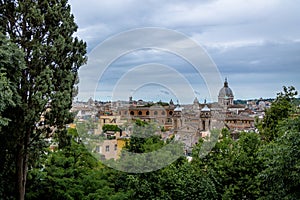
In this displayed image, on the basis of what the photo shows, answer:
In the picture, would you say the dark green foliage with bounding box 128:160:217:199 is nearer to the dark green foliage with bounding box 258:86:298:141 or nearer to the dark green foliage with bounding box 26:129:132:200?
the dark green foliage with bounding box 26:129:132:200

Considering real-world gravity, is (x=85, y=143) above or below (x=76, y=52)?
below

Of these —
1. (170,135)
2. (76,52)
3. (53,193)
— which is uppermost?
(76,52)

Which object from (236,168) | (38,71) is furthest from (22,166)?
(236,168)

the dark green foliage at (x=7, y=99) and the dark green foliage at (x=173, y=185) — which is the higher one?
the dark green foliage at (x=7, y=99)

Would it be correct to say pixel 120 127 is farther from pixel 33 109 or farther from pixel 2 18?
pixel 2 18

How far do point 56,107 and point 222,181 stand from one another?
352cm

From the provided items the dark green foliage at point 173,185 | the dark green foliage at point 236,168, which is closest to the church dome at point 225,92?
the dark green foliage at point 236,168

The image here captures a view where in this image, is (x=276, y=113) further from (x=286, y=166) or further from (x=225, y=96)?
(x=286, y=166)

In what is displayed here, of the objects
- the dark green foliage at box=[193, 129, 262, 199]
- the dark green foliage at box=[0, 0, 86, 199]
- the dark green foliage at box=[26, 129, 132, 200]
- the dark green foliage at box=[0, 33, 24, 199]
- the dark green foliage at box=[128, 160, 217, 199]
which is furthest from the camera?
the dark green foliage at box=[193, 129, 262, 199]

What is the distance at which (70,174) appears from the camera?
22.3 feet

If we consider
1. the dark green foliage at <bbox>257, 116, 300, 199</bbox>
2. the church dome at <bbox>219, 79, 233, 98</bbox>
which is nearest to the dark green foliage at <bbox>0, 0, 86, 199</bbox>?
the church dome at <bbox>219, 79, 233, 98</bbox>

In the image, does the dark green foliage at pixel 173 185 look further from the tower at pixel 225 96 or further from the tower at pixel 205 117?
the tower at pixel 225 96

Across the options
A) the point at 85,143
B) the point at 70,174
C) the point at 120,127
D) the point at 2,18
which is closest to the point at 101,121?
the point at 120,127

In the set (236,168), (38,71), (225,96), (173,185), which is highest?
(38,71)
